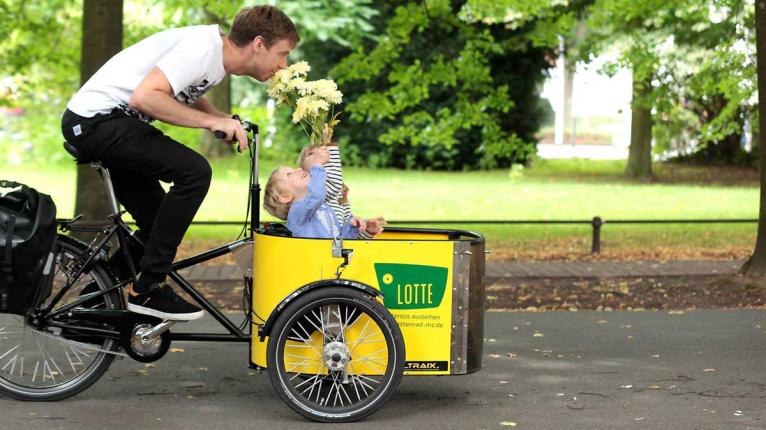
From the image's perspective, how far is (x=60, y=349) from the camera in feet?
19.0

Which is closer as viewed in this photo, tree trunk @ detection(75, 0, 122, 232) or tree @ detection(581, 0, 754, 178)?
tree trunk @ detection(75, 0, 122, 232)

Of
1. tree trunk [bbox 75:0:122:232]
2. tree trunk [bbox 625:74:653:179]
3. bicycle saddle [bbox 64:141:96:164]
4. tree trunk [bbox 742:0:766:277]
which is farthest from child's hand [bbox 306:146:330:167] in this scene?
tree trunk [bbox 625:74:653:179]

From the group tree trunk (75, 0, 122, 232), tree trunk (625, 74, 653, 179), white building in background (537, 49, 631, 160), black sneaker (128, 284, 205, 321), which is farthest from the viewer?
white building in background (537, 49, 631, 160)

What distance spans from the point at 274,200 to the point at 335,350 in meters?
0.76

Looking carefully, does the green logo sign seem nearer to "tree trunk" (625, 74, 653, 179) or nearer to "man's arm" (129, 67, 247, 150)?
"man's arm" (129, 67, 247, 150)

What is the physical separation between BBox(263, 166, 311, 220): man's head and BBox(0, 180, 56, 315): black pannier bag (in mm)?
958

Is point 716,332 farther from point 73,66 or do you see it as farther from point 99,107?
point 73,66

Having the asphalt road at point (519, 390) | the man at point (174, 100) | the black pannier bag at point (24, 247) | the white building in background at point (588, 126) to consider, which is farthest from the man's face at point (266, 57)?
the white building in background at point (588, 126)

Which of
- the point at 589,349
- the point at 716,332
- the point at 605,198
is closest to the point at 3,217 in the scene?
the point at 589,349

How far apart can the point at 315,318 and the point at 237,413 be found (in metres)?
0.57

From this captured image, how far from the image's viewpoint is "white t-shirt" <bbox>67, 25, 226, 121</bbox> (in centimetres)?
535

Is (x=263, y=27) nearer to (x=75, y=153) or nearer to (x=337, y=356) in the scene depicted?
(x=75, y=153)

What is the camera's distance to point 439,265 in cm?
543

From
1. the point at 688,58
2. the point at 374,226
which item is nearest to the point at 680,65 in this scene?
the point at 688,58
